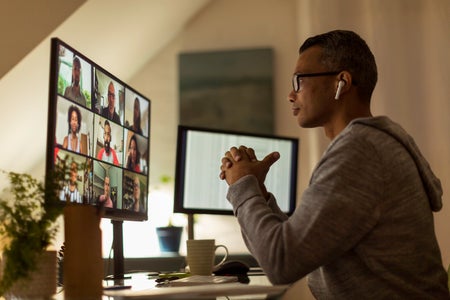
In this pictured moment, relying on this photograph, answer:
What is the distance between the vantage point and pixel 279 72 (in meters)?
4.22

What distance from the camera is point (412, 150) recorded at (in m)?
1.41

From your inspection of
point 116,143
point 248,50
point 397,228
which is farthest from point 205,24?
point 397,228

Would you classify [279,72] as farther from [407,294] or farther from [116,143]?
[407,294]

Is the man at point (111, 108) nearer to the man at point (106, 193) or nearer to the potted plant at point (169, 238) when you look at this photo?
the man at point (106, 193)

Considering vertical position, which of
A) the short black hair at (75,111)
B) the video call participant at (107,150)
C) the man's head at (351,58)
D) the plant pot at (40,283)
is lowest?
the plant pot at (40,283)

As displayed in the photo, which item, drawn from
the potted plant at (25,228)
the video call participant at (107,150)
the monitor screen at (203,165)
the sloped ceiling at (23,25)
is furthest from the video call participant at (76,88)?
the sloped ceiling at (23,25)

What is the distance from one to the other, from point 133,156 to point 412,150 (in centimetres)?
91

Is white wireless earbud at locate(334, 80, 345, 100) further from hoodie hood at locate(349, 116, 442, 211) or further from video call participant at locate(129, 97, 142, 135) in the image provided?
video call participant at locate(129, 97, 142, 135)

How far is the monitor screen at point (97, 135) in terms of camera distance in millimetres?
1445

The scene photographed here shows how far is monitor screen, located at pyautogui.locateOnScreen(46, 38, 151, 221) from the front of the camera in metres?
1.45

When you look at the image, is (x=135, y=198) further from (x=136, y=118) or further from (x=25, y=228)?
(x=25, y=228)

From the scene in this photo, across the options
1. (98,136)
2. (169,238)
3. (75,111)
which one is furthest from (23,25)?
(169,238)

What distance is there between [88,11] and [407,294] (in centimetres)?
220

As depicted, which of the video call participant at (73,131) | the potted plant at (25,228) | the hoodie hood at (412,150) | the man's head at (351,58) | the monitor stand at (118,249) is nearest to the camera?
the potted plant at (25,228)
